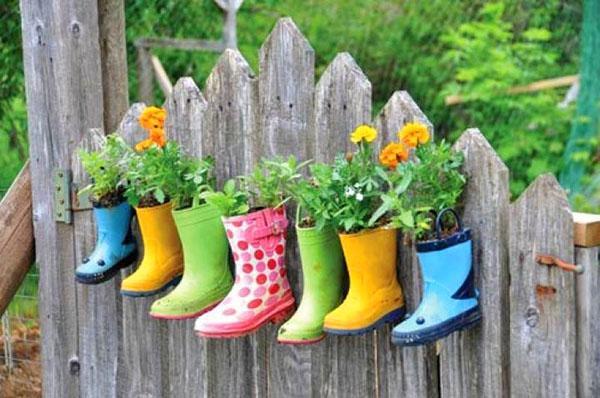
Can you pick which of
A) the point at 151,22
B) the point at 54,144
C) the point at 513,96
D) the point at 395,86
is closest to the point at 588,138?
the point at 513,96

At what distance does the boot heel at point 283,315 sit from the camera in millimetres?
2088

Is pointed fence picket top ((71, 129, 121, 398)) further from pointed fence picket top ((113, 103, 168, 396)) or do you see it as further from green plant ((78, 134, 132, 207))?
green plant ((78, 134, 132, 207))

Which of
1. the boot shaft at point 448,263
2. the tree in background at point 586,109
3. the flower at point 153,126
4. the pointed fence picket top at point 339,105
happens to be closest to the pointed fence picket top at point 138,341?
the flower at point 153,126

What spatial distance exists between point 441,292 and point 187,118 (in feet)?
2.51

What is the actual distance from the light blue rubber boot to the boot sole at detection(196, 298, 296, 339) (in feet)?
1.04

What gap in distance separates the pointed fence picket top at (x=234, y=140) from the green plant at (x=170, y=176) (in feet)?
0.19

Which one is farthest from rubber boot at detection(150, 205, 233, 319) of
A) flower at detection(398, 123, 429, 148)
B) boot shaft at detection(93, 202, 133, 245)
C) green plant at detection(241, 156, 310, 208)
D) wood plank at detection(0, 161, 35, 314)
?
wood plank at detection(0, 161, 35, 314)

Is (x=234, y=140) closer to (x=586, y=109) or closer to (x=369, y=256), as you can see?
(x=369, y=256)

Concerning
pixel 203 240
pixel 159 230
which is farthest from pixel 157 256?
pixel 203 240

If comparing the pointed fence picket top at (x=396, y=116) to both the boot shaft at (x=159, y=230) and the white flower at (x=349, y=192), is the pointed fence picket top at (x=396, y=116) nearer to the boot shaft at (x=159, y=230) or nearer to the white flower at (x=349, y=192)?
the white flower at (x=349, y=192)

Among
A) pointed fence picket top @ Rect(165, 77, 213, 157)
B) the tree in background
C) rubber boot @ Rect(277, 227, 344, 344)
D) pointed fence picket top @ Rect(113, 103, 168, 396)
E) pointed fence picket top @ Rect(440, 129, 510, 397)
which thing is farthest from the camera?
the tree in background

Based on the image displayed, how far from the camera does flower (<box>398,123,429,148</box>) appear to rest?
186 cm

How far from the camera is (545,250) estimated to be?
1.80 meters

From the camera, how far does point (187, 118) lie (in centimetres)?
233
